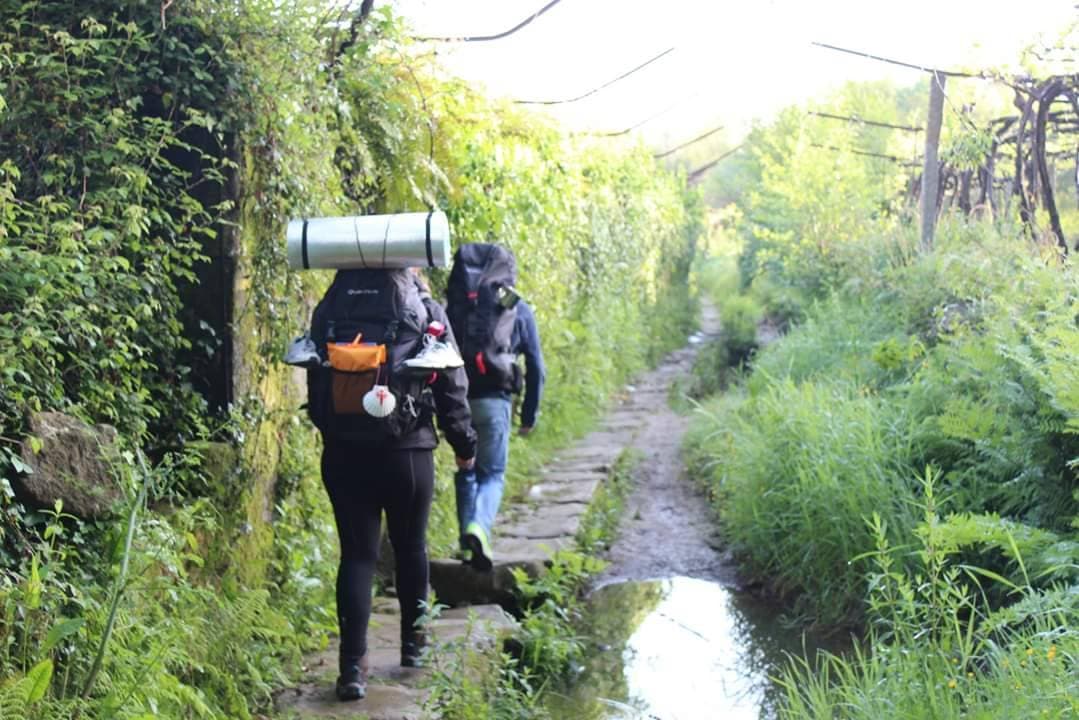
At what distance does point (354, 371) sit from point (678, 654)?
264 centimetres

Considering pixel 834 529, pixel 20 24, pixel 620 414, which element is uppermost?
pixel 20 24

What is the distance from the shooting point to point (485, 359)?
19.4ft

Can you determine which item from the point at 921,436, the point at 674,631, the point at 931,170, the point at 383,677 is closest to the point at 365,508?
the point at 383,677

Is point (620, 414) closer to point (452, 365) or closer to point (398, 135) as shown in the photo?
point (398, 135)

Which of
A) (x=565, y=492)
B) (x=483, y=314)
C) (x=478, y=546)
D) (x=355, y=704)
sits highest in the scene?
(x=483, y=314)

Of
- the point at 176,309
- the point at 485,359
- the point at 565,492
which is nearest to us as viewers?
the point at 176,309

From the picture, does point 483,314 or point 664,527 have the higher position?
point 483,314

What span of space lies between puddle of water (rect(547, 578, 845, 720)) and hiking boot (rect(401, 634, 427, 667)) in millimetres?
743

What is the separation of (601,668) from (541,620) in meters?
0.41

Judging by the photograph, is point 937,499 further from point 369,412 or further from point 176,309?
point 176,309

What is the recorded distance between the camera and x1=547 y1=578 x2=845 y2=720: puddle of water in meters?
5.18

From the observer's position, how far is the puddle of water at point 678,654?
17.0 ft

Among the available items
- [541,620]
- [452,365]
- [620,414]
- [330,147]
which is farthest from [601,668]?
[620,414]

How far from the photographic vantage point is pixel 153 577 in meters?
3.99
